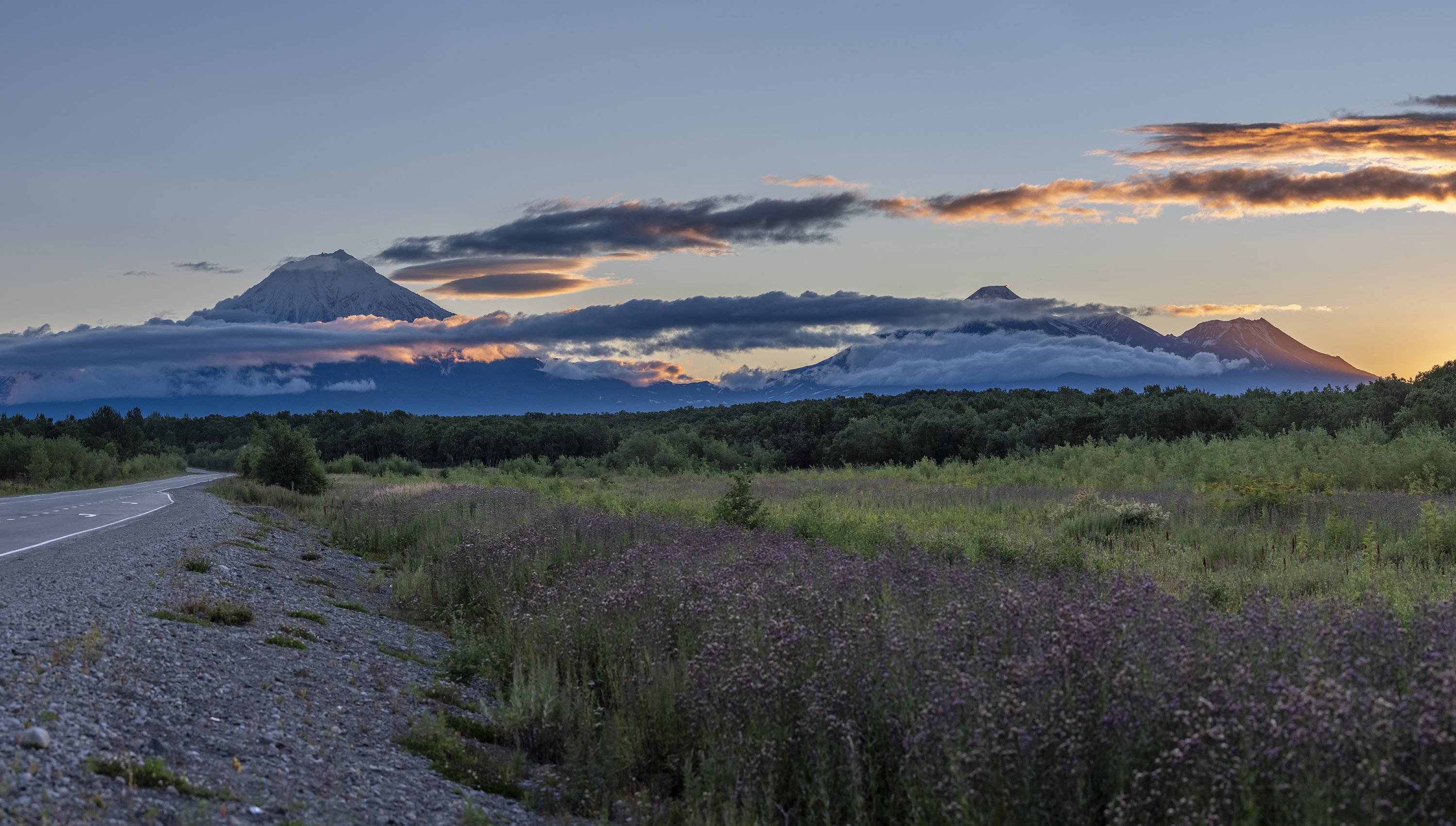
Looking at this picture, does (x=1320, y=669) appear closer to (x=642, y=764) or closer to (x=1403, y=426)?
(x=642, y=764)

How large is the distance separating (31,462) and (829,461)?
48.1 m

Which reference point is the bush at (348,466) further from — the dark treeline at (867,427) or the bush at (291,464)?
the bush at (291,464)

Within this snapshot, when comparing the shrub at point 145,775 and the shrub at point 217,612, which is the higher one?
the shrub at point 145,775

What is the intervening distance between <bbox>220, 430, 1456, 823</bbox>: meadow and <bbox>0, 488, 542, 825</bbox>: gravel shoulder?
761mm

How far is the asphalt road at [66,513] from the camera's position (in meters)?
18.0

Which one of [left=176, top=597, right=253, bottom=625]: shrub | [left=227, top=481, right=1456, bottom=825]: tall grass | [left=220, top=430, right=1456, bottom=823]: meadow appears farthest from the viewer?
[left=176, top=597, right=253, bottom=625]: shrub

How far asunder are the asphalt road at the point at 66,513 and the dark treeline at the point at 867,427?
12264 mm

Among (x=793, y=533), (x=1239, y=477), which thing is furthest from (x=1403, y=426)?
(x=793, y=533)

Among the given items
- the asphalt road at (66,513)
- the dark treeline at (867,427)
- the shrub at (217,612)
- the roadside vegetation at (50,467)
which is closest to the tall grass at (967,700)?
the shrub at (217,612)

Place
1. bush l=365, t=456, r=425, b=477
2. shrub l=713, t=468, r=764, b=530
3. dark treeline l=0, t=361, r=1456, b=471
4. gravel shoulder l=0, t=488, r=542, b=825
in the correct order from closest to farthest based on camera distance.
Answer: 1. gravel shoulder l=0, t=488, r=542, b=825
2. shrub l=713, t=468, r=764, b=530
3. dark treeline l=0, t=361, r=1456, b=471
4. bush l=365, t=456, r=425, b=477

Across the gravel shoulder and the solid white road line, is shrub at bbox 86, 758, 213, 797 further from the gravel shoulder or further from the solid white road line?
the solid white road line

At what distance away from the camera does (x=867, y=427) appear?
61625 mm

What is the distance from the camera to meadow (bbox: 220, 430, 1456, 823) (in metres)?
4.15

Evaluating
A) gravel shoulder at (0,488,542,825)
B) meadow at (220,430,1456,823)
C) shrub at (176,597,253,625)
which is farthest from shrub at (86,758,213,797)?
shrub at (176,597,253,625)
